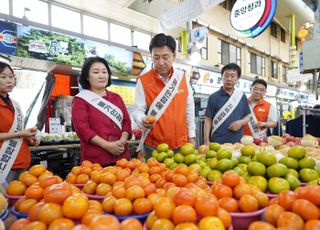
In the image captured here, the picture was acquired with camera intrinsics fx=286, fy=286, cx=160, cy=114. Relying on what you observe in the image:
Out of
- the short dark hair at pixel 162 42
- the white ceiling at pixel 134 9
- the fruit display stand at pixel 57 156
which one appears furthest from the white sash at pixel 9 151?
the white ceiling at pixel 134 9

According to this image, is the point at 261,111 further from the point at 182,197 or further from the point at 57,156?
the point at 57,156

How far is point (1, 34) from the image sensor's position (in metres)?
4.38

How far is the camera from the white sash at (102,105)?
7.77ft

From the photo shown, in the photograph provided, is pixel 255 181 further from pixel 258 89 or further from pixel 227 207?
pixel 258 89

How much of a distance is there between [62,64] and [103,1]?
184 inches

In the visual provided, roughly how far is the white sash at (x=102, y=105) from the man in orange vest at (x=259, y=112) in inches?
85.8

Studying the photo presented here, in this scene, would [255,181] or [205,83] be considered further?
[205,83]

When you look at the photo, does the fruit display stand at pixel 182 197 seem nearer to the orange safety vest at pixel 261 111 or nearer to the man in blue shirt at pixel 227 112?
the man in blue shirt at pixel 227 112

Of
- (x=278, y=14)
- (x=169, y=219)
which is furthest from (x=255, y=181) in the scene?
(x=278, y=14)

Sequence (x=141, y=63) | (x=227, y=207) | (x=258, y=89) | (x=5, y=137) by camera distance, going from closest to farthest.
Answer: (x=227, y=207) → (x=5, y=137) → (x=258, y=89) → (x=141, y=63)

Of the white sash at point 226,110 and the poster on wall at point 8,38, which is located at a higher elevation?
the poster on wall at point 8,38

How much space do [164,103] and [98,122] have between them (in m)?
0.66

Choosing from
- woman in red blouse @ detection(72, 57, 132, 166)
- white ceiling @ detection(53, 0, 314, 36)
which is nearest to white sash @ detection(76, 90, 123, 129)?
woman in red blouse @ detection(72, 57, 132, 166)

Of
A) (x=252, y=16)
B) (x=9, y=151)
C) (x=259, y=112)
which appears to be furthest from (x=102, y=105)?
(x=252, y=16)
